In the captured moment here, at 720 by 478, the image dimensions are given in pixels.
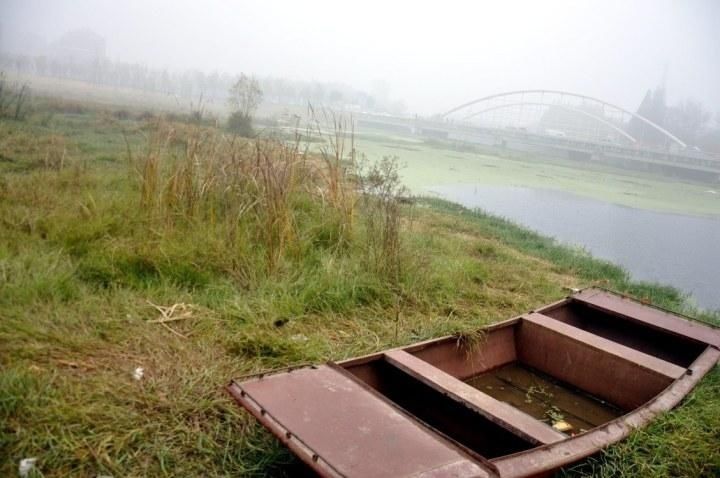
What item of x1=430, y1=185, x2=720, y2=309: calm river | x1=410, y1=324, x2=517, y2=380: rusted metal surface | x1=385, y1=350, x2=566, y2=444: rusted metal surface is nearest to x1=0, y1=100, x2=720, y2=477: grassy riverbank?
x1=410, y1=324, x2=517, y2=380: rusted metal surface

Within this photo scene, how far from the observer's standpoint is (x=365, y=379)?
73.5 inches

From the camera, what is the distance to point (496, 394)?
7.48 feet

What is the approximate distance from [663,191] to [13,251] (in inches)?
651

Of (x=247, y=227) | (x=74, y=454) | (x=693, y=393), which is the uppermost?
(x=247, y=227)

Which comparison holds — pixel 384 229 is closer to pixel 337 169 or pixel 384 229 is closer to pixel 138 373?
pixel 337 169

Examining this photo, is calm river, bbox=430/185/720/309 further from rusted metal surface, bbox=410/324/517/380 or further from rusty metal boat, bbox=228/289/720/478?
rusted metal surface, bbox=410/324/517/380

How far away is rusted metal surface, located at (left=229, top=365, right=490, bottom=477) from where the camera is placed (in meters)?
1.20

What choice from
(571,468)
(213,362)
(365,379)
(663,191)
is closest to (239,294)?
(213,362)

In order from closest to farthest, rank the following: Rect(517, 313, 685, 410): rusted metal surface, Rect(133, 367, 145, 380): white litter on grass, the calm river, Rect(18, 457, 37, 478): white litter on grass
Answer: Rect(18, 457, 37, 478): white litter on grass → Rect(133, 367, 145, 380): white litter on grass → Rect(517, 313, 685, 410): rusted metal surface → the calm river

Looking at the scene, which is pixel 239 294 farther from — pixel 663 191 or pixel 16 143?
pixel 663 191

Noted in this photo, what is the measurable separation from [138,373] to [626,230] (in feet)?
29.0

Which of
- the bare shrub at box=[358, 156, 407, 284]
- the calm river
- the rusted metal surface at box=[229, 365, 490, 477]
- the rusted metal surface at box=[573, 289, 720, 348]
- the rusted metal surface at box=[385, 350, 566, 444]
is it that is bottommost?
the calm river

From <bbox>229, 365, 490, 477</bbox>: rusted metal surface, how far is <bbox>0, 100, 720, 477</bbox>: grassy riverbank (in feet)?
0.81

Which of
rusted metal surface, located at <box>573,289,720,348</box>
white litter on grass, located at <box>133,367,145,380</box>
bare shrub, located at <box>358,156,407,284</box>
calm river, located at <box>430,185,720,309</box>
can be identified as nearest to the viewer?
white litter on grass, located at <box>133,367,145,380</box>
